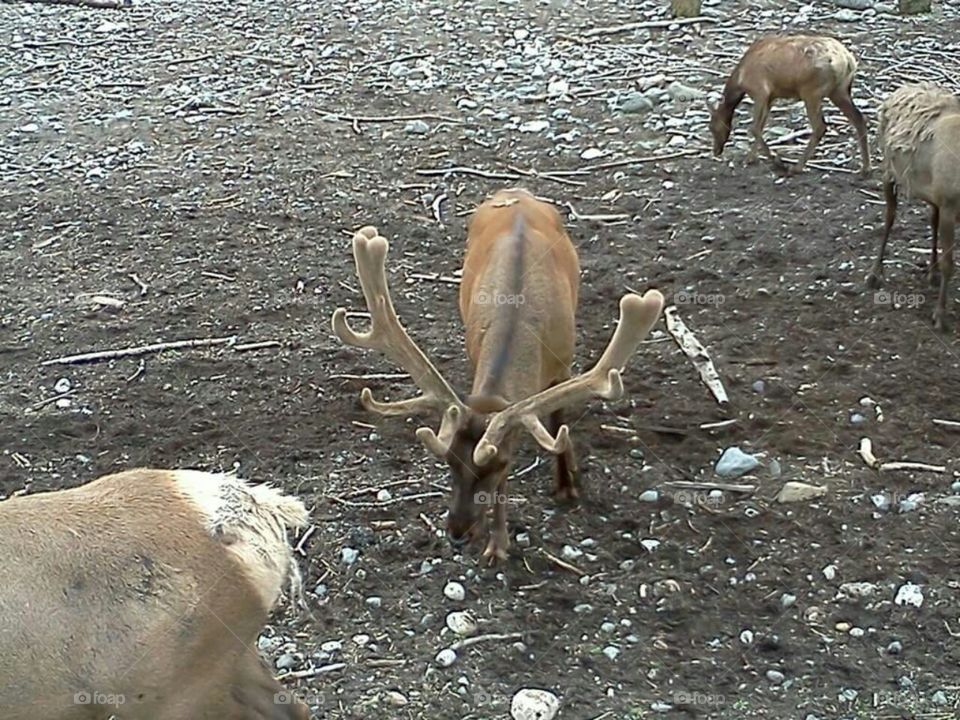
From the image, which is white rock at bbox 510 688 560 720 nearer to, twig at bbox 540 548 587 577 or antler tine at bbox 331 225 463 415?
twig at bbox 540 548 587 577

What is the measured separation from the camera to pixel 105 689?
3609mm

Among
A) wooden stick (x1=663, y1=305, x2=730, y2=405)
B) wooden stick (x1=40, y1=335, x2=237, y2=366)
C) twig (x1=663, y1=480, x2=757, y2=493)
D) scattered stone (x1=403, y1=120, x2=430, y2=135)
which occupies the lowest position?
twig (x1=663, y1=480, x2=757, y2=493)

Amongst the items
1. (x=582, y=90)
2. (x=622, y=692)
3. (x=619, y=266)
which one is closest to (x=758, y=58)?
(x=582, y=90)

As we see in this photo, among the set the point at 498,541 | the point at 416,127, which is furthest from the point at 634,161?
the point at 498,541

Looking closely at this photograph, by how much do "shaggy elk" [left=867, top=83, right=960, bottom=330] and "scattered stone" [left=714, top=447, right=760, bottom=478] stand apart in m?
1.65

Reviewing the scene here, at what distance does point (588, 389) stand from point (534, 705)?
1165mm

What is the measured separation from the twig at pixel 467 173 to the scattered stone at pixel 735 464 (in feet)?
11.8

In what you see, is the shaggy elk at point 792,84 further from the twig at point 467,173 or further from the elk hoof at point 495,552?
the elk hoof at point 495,552

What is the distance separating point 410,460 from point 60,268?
3.06 m

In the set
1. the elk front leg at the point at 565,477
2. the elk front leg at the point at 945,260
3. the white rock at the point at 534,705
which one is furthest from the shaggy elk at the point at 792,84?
the white rock at the point at 534,705

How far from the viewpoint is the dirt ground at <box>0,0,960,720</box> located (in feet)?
15.7

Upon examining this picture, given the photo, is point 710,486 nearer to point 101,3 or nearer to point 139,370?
point 139,370

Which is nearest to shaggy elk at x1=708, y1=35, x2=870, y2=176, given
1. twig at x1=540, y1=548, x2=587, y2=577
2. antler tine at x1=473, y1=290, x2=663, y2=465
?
antler tine at x1=473, y1=290, x2=663, y2=465

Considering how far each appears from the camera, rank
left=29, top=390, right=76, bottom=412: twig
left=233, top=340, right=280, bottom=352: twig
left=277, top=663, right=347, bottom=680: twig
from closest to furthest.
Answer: left=277, top=663, right=347, bottom=680: twig
left=29, top=390, right=76, bottom=412: twig
left=233, top=340, right=280, bottom=352: twig
